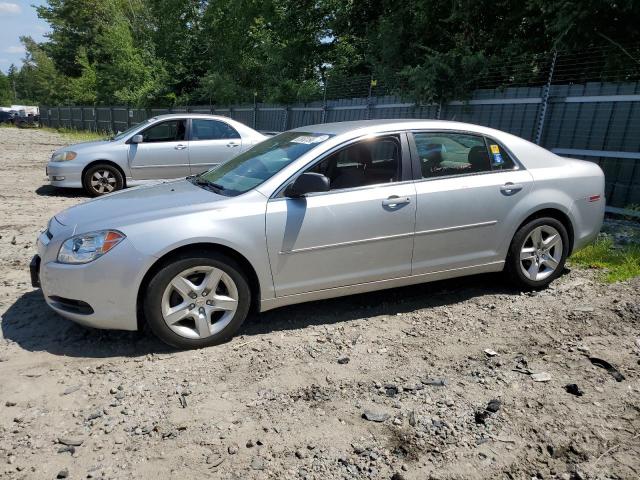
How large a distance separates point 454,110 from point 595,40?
8.80 ft

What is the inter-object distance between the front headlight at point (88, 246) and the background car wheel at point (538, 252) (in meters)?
3.32

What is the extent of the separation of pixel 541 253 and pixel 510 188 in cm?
75

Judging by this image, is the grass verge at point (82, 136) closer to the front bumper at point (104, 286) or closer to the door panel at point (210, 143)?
the door panel at point (210, 143)

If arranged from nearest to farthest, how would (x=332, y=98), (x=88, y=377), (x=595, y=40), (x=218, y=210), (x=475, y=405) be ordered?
1. (x=475, y=405)
2. (x=88, y=377)
3. (x=218, y=210)
4. (x=595, y=40)
5. (x=332, y=98)

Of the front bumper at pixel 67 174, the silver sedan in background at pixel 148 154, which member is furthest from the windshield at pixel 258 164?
the front bumper at pixel 67 174

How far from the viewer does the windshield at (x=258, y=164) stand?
13.1 ft

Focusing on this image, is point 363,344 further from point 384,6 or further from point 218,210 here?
point 384,6

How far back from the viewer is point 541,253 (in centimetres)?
470

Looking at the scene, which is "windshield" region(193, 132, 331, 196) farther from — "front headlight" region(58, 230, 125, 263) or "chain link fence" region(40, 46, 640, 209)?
"chain link fence" region(40, 46, 640, 209)

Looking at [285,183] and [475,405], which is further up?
[285,183]

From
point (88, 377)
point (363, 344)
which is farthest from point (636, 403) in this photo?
point (88, 377)

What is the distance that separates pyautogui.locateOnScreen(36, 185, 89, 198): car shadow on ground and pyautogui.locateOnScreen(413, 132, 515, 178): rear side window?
7633 millimetres

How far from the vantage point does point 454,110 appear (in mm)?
10195

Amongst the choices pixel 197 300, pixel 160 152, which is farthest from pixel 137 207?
pixel 160 152
